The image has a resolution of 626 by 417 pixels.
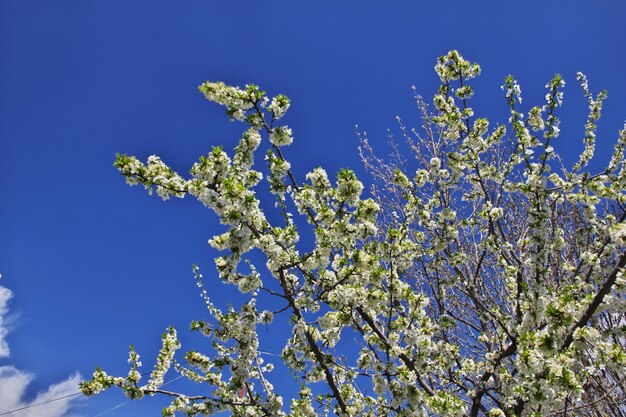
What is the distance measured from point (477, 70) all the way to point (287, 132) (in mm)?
3503

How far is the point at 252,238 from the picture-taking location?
470 centimetres

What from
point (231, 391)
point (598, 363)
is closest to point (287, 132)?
point (231, 391)

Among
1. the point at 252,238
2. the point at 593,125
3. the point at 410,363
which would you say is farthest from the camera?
the point at 593,125

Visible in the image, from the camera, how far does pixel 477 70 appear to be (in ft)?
22.0

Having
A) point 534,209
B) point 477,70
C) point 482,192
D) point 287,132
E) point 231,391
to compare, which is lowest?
point 231,391

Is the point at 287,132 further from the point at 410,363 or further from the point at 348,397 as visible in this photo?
the point at 348,397

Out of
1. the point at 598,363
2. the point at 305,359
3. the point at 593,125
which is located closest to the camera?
Result: the point at 598,363

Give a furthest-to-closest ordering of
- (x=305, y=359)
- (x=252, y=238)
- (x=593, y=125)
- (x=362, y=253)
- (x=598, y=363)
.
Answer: (x=593, y=125) < (x=305, y=359) < (x=362, y=253) < (x=252, y=238) < (x=598, y=363)

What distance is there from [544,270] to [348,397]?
316 centimetres

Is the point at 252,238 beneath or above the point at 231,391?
above

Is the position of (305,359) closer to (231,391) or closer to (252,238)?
(231,391)

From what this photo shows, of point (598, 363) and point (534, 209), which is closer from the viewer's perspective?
point (598, 363)

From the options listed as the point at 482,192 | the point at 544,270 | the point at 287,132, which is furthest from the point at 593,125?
the point at 287,132

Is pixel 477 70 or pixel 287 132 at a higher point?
pixel 477 70
